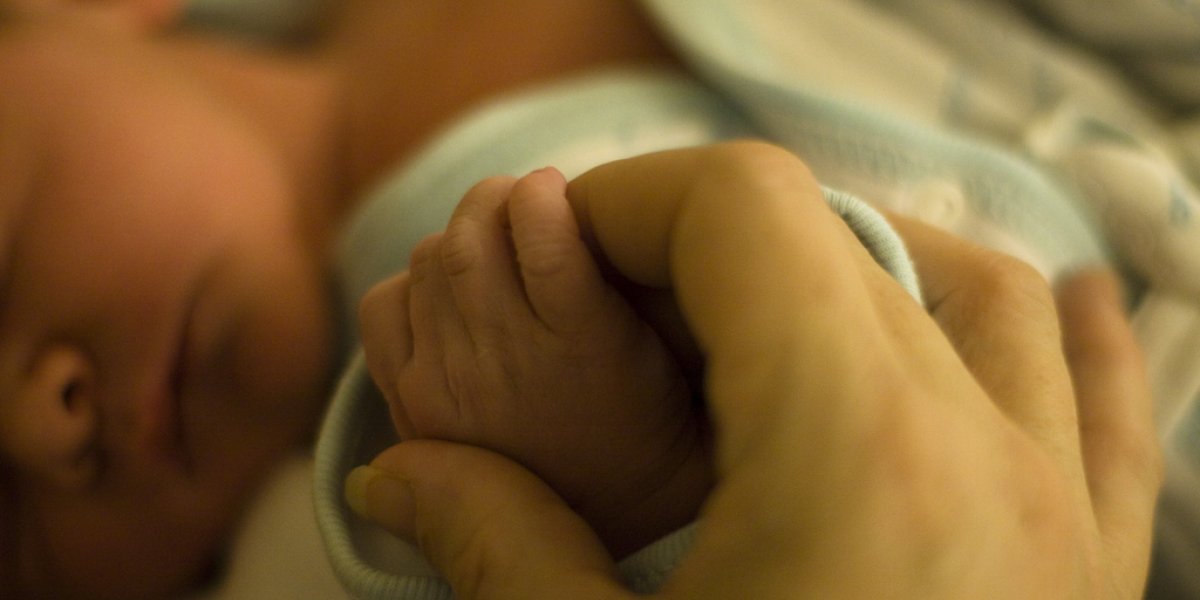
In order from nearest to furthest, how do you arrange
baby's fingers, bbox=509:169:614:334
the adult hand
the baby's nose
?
the adult hand
baby's fingers, bbox=509:169:614:334
the baby's nose

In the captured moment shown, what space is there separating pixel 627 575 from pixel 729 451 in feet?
0.37

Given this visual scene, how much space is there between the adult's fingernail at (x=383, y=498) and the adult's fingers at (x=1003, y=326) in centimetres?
28

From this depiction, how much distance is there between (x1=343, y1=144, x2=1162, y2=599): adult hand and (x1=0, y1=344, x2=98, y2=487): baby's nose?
34cm

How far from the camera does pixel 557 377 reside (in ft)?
1.11

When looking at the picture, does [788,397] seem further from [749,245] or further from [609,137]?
[609,137]

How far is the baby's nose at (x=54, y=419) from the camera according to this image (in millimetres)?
521

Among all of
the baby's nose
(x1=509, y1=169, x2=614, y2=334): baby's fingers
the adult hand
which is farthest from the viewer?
the baby's nose

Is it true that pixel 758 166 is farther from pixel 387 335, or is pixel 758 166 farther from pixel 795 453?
pixel 387 335

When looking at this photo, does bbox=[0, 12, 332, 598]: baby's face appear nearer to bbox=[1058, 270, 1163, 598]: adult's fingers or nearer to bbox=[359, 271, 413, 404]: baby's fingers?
bbox=[359, 271, 413, 404]: baby's fingers

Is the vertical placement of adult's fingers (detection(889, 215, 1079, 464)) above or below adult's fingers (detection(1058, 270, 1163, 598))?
above

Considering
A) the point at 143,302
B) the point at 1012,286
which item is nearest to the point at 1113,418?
the point at 1012,286

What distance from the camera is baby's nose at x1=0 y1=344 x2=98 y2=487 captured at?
52 cm

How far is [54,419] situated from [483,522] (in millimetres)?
392

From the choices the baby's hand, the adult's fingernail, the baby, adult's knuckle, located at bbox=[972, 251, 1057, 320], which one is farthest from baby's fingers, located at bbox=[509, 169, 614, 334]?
the baby
